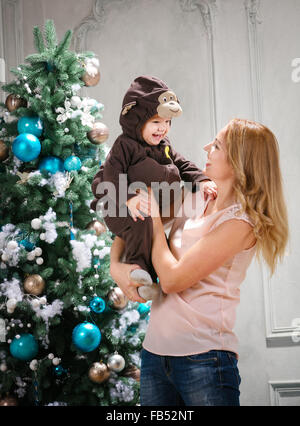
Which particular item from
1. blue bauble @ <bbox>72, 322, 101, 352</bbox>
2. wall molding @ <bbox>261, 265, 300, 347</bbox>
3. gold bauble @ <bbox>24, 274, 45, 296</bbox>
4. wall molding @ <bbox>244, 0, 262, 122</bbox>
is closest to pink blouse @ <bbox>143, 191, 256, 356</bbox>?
blue bauble @ <bbox>72, 322, 101, 352</bbox>

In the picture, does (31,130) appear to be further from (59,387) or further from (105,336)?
(59,387)

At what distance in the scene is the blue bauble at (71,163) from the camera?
8.55 feet

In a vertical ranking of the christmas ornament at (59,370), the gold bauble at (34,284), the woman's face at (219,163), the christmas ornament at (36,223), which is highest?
the woman's face at (219,163)

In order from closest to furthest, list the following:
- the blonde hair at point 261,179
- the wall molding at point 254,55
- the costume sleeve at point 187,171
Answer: the blonde hair at point 261,179
the costume sleeve at point 187,171
the wall molding at point 254,55

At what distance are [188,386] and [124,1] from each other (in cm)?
297

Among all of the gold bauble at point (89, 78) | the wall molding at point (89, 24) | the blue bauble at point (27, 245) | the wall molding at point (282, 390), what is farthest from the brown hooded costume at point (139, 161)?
the wall molding at point (89, 24)

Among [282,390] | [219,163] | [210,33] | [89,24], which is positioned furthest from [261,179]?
[89,24]

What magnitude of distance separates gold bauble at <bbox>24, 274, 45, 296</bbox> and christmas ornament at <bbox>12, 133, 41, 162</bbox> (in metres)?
0.54

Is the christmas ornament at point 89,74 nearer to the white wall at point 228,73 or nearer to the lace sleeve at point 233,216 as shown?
the white wall at point 228,73

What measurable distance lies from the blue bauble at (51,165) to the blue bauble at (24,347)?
0.77 m

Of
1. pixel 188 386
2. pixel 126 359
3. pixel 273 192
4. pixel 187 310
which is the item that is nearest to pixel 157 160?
pixel 273 192

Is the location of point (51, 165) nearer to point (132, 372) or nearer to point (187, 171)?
point (187, 171)

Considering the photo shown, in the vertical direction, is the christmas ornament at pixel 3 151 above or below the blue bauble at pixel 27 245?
above

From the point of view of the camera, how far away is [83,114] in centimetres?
268
